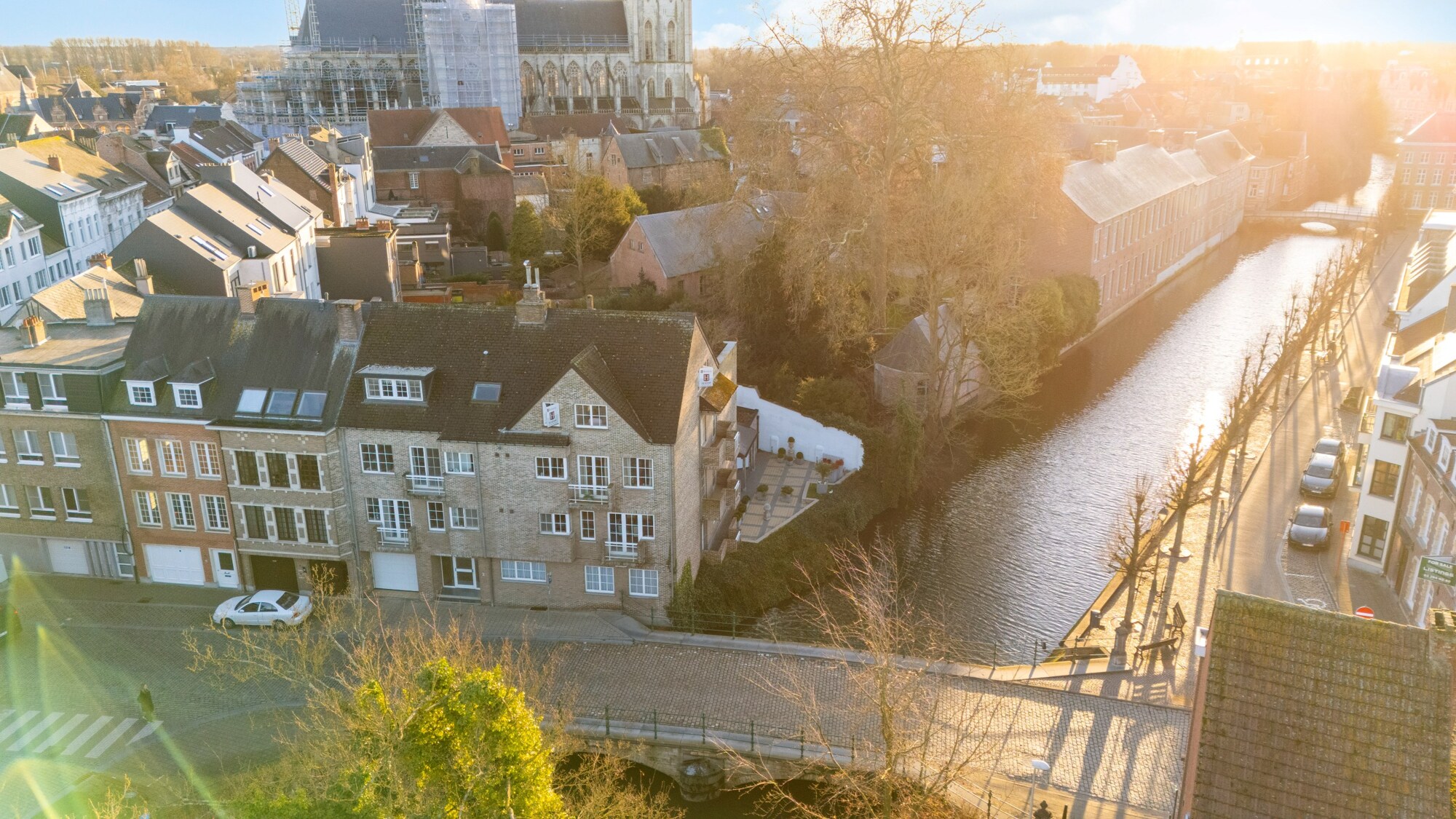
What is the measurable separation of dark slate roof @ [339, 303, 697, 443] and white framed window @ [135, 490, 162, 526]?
7.32 metres

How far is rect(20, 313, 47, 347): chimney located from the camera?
3341 centimetres

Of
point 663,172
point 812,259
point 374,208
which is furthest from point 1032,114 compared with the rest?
point 374,208

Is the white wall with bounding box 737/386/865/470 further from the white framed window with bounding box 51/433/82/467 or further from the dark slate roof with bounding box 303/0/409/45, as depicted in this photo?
the dark slate roof with bounding box 303/0/409/45

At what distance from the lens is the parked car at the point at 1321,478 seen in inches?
1593

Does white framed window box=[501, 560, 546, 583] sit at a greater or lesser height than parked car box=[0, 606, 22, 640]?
→ greater

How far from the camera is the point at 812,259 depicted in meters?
47.2

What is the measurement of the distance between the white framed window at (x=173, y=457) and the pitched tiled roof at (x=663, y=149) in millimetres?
59283

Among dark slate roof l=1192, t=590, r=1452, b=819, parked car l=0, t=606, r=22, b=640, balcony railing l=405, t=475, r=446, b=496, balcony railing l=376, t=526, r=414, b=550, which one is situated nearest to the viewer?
dark slate roof l=1192, t=590, r=1452, b=819

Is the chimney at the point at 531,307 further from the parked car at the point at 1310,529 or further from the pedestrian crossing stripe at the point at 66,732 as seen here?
the parked car at the point at 1310,529

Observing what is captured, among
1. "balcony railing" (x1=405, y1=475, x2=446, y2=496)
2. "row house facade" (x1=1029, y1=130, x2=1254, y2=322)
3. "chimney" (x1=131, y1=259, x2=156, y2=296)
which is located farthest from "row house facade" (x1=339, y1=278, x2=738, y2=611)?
"row house facade" (x1=1029, y1=130, x2=1254, y2=322)

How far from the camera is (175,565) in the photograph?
33.8 m

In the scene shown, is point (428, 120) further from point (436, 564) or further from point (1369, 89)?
point (1369, 89)

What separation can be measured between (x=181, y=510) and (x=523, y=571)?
36.9 feet

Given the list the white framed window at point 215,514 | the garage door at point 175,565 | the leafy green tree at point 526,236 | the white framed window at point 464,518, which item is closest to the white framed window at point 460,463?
the white framed window at point 464,518
